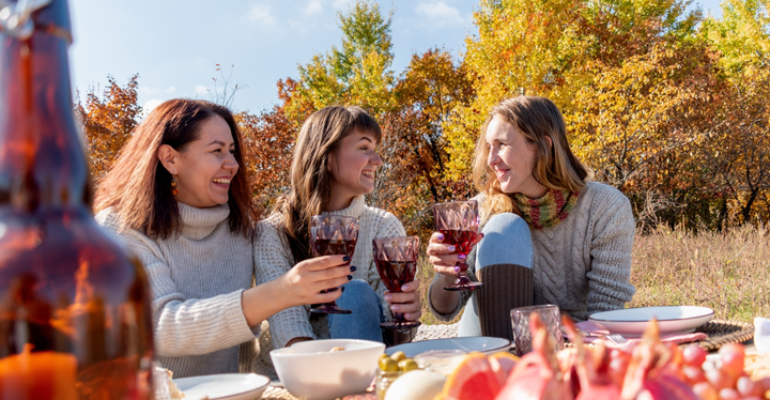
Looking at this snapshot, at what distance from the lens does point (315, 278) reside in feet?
6.15

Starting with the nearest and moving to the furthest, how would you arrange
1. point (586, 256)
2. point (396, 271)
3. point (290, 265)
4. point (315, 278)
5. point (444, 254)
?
point (315, 278), point (396, 271), point (444, 254), point (290, 265), point (586, 256)

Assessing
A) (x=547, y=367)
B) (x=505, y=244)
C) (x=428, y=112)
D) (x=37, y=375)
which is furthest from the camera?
(x=428, y=112)

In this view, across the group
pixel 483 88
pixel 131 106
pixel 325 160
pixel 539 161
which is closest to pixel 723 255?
pixel 539 161

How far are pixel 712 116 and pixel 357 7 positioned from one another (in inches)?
486

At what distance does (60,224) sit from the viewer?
32 cm

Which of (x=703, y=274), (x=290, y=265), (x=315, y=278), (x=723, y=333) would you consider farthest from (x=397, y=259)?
(x=703, y=274)

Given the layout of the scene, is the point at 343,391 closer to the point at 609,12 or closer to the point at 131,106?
the point at 131,106

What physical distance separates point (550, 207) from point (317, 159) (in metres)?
1.39

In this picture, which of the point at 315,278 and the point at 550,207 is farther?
the point at 550,207

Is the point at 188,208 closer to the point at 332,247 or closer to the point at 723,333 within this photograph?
the point at 332,247

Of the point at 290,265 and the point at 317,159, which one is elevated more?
the point at 317,159

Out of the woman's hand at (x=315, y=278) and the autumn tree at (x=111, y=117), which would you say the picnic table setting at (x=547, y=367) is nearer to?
the woman's hand at (x=315, y=278)

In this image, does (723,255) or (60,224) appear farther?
(723,255)

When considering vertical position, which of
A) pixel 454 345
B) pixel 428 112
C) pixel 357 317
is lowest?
pixel 357 317
